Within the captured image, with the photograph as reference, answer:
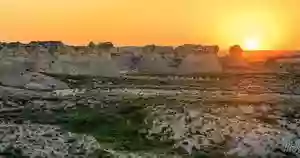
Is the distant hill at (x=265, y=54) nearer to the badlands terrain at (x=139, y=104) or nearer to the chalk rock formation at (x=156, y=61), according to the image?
the badlands terrain at (x=139, y=104)

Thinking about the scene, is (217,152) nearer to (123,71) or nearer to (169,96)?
(169,96)

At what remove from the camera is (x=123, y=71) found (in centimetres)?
255

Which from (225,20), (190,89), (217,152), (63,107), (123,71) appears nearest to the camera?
(217,152)

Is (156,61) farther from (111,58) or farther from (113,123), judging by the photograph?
(113,123)

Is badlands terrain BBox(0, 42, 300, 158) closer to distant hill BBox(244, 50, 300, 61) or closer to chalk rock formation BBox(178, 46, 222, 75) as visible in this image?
chalk rock formation BBox(178, 46, 222, 75)

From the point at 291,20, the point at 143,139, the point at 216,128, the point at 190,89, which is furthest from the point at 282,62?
the point at 143,139

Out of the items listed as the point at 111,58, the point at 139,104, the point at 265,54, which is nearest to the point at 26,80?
the point at 111,58

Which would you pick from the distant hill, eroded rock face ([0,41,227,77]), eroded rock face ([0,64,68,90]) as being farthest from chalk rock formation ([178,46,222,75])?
eroded rock face ([0,64,68,90])

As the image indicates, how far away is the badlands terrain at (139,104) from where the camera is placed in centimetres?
151

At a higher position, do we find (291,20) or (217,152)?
(291,20)

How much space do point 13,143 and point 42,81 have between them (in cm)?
82

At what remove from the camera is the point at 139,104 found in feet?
6.31

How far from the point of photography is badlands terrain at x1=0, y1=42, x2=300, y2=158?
→ 1511 millimetres

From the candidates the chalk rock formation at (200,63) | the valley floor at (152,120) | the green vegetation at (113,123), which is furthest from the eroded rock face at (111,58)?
the green vegetation at (113,123)
